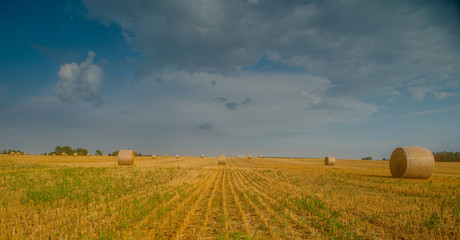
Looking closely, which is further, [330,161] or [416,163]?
[330,161]

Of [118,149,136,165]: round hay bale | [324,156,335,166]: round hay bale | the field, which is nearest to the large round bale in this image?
the field

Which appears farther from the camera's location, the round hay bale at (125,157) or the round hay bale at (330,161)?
the round hay bale at (330,161)

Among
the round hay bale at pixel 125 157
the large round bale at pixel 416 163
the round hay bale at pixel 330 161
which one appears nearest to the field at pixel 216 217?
the large round bale at pixel 416 163

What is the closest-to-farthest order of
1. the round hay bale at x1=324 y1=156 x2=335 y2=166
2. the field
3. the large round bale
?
the field, the large round bale, the round hay bale at x1=324 y1=156 x2=335 y2=166

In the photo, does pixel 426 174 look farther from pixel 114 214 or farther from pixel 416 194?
pixel 114 214

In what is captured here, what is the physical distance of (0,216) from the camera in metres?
7.27

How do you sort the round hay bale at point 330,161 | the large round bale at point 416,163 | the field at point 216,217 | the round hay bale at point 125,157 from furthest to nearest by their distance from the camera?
the round hay bale at point 330,161 < the round hay bale at point 125,157 < the large round bale at point 416,163 < the field at point 216,217

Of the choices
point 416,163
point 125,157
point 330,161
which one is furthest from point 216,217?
point 330,161

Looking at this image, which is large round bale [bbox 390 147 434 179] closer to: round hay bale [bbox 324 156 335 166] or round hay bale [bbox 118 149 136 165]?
round hay bale [bbox 324 156 335 166]

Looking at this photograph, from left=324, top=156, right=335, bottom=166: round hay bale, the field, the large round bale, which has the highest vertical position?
the large round bale

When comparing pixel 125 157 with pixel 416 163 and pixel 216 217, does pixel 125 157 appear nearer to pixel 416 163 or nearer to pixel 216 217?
pixel 216 217

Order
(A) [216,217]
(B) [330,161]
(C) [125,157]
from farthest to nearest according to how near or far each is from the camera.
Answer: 1. (B) [330,161]
2. (C) [125,157]
3. (A) [216,217]

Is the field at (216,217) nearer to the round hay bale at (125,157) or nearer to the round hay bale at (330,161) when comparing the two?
the round hay bale at (125,157)

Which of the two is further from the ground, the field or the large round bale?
the large round bale
